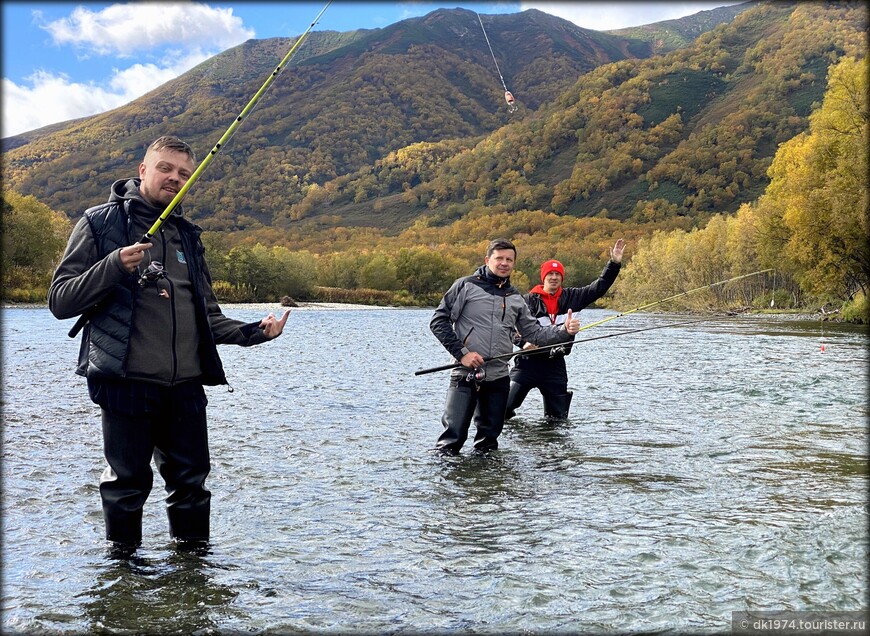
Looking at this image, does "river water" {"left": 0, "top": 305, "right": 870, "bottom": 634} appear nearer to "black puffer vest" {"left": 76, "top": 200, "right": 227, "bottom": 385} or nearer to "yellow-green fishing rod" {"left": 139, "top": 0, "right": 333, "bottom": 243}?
"black puffer vest" {"left": 76, "top": 200, "right": 227, "bottom": 385}

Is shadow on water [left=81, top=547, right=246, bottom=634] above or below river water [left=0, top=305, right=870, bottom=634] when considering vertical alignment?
above

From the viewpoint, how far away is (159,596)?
206 inches

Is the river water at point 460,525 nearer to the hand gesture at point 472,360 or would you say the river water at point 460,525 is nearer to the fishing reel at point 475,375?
the fishing reel at point 475,375

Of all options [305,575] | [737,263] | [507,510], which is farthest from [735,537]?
[737,263]

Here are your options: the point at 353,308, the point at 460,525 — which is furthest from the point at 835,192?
the point at 353,308

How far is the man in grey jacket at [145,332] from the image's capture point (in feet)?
17.1

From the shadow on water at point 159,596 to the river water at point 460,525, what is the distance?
17 millimetres

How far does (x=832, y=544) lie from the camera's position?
6.16 meters

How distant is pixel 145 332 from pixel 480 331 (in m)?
4.87

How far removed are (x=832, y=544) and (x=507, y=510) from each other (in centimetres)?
270

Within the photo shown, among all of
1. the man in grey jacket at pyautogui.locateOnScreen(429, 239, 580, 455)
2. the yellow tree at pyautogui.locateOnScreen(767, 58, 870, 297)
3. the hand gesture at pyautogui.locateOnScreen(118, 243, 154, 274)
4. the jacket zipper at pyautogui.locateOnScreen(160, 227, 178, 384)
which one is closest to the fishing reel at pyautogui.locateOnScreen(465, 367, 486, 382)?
the man in grey jacket at pyautogui.locateOnScreen(429, 239, 580, 455)

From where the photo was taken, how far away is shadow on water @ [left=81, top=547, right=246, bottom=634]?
4.81 metres

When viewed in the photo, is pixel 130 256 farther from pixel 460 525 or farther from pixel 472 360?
pixel 472 360

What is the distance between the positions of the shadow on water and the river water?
0.02 meters
